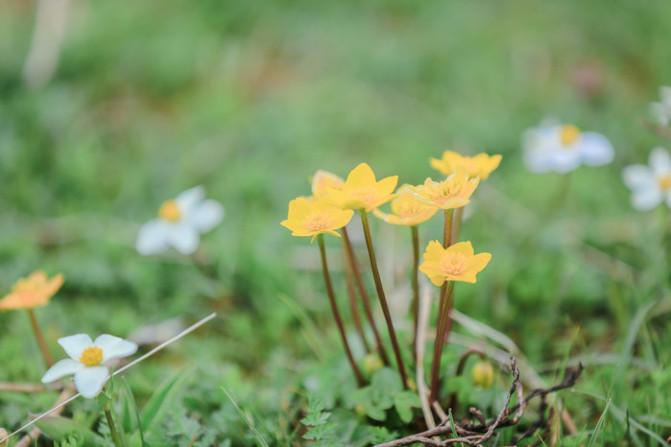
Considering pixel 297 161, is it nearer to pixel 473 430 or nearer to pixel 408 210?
pixel 408 210

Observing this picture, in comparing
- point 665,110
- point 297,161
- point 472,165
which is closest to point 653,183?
point 665,110

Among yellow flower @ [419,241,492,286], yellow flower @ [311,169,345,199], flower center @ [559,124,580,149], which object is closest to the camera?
yellow flower @ [419,241,492,286]

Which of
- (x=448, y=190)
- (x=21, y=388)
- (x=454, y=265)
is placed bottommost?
(x=21, y=388)

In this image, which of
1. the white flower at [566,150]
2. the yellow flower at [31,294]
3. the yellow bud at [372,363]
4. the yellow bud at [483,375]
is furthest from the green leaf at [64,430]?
the white flower at [566,150]

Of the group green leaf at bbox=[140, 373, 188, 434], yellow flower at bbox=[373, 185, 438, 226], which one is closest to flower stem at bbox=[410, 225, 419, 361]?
yellow flower at bbox=[373, 185, 438, 226]

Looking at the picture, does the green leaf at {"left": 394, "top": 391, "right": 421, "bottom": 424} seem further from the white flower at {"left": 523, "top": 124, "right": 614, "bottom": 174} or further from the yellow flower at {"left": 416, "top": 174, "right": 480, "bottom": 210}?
the white flower at {"left": 523, "top": 124, "right": 614, "bottom": 174}

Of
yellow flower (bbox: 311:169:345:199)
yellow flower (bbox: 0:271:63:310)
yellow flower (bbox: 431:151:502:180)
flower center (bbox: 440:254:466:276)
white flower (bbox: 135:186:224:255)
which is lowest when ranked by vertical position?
white flower (bbox: 135:186:224:255)
